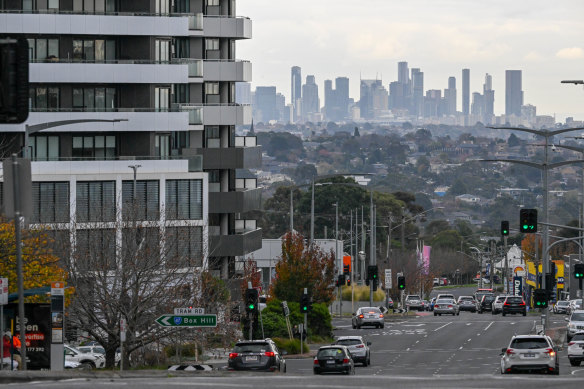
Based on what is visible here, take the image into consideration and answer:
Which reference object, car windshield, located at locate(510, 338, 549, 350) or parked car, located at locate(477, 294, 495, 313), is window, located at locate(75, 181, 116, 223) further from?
parked car, located at locate(477, 294, 495, 313)

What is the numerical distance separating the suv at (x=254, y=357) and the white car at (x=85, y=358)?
7.87 meters

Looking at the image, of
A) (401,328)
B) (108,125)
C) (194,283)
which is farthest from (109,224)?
(401,328)

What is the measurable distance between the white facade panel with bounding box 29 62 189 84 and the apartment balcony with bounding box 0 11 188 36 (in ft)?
5.53

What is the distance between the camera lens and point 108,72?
6397cm

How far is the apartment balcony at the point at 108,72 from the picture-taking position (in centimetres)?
6278

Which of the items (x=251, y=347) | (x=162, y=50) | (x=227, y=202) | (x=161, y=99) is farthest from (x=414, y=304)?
(x=251, y=347)

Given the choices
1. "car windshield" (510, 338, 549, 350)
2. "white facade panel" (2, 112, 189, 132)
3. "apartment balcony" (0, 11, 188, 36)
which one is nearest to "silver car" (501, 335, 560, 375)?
"car windshield" (510, 338, 549, 350)

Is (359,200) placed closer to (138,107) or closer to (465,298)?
(465,298)

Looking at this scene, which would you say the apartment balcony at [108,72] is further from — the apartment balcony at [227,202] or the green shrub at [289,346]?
the green shrub at [289,346]

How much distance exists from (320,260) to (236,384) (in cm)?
5011

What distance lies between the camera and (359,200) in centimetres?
14775

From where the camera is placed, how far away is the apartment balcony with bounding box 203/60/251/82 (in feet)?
259

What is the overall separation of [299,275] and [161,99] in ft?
39.9

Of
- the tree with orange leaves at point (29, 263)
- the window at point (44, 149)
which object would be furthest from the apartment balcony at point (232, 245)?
the tree with orange leaves at point (29, 263)
